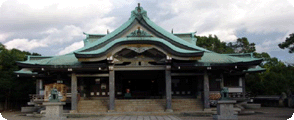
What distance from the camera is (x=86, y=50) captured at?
2180 cm

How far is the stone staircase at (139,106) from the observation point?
20130 millimetres

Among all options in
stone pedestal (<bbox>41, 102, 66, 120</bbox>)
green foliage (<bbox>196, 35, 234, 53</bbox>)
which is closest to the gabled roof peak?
stone pedestal (<bbox>41, 102, 66, 120</bbox>)

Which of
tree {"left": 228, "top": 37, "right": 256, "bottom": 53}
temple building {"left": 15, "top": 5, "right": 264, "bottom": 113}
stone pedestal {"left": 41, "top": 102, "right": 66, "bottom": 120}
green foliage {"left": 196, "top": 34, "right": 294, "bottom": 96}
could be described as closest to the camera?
stone pedestal {"left": 41, "top": 102, "right": 66, "bottom": 120}

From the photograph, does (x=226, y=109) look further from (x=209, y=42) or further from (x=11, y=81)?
(x=209, y=42)

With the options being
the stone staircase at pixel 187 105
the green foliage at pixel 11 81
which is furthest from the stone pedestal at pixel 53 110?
the green foliage at pixel 11 81

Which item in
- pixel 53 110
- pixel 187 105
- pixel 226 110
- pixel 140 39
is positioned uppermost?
pixel 140 39

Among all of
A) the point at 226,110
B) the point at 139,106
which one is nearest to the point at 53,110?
the point at 139,106

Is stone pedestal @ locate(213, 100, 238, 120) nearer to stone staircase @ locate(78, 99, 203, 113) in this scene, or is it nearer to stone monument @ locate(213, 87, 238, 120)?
stone monument @ locate(213, 87, 238, 120)

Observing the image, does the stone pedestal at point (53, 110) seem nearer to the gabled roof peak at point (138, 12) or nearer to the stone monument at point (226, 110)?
the stone monument at point (226, 110)

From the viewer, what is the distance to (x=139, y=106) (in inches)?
803

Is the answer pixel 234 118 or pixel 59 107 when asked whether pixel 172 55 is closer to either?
pixel 234 118

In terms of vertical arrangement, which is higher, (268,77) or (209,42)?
(209,42)

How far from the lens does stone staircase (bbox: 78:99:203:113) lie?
20130 millimetres

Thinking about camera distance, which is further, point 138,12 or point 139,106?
point 138,12
